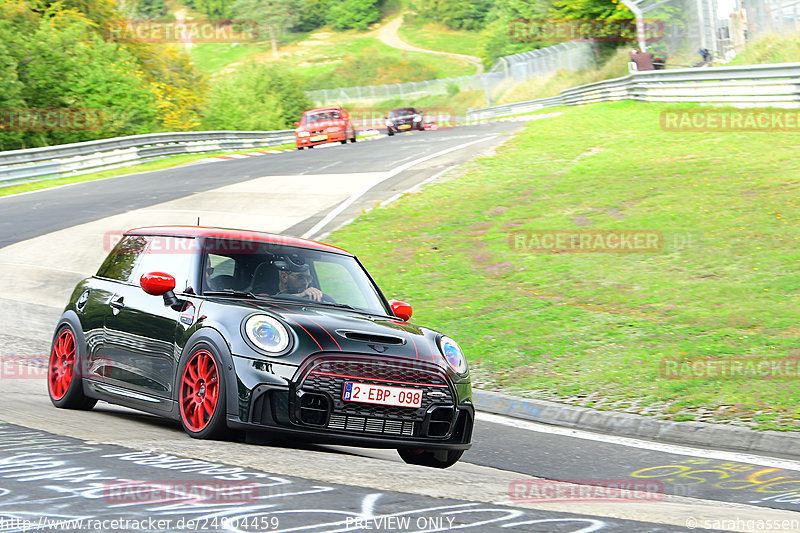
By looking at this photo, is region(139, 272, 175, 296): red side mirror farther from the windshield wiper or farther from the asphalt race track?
the asphalt race track

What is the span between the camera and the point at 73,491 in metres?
4.45

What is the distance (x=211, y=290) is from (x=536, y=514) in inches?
125

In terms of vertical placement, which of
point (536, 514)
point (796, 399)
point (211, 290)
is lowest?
point (796, 399)

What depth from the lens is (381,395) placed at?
19.9 feet

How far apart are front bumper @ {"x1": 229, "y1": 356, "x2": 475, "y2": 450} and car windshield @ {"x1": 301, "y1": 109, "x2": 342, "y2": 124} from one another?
118ft

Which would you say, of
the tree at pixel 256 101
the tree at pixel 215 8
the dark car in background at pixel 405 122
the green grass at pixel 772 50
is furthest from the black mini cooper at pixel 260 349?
the tree at pixel 215 8

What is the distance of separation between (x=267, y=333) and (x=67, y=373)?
2651 mm

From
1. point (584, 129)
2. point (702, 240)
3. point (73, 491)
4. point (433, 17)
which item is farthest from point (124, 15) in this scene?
point (433, 17)

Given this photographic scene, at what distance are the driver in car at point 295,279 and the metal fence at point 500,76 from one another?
174ft

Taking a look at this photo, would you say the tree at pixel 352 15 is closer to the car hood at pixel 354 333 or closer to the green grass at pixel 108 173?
the green grass at pixel 108 173

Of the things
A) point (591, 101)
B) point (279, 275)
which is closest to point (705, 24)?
point (591, 101)

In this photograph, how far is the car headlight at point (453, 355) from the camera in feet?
21.7

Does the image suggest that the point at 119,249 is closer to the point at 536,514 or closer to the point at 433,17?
the point at 536,514

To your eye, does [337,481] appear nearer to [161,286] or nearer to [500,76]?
[161,286]
